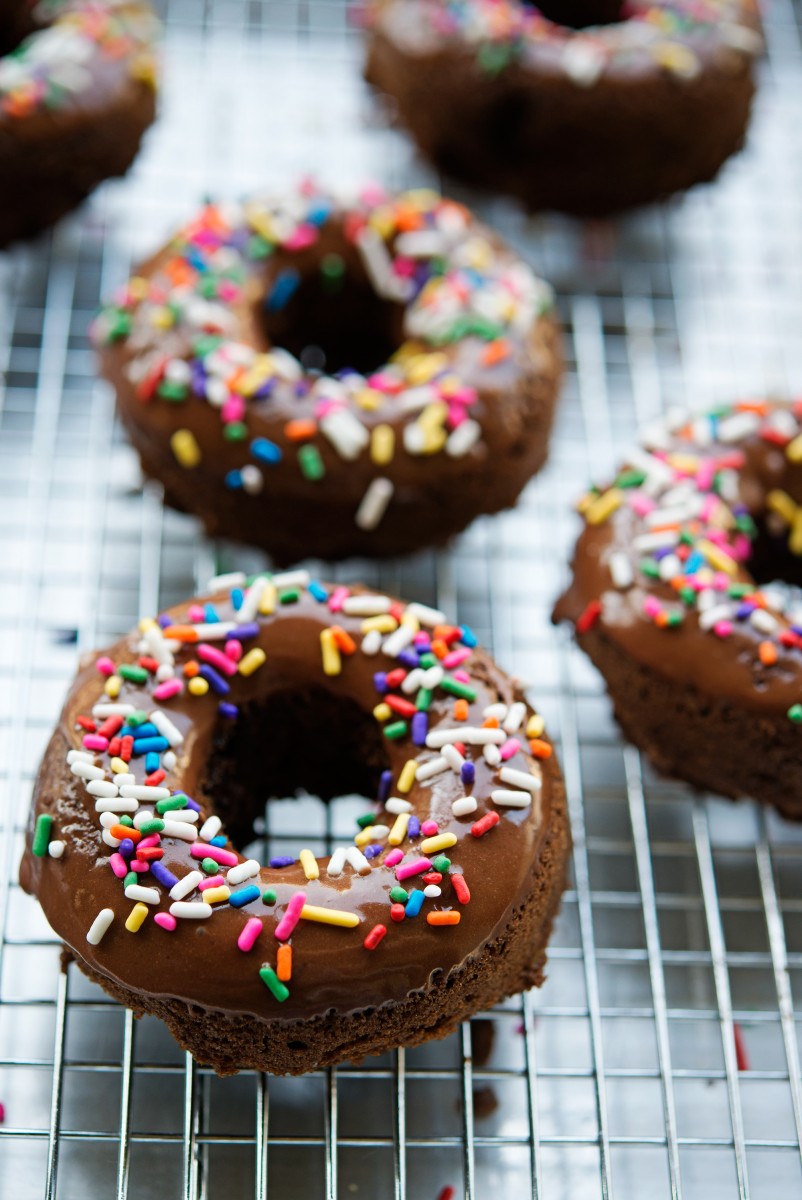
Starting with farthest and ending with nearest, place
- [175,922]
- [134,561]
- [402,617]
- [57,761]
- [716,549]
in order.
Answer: [134,561] → [716,549] → [402,617] → [57,761] → [175,922]

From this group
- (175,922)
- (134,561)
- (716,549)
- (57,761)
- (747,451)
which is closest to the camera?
(175,922)

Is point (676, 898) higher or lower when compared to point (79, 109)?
lower

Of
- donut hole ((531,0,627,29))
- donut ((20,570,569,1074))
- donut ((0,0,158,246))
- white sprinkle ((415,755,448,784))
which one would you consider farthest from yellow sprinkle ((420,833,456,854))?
donut hole ((531,0,627,29))

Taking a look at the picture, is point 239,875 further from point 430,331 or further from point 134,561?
point 430,331

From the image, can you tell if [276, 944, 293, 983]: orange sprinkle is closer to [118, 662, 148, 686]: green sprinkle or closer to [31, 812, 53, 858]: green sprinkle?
[31, 812, 53, 858]: green sprinkle

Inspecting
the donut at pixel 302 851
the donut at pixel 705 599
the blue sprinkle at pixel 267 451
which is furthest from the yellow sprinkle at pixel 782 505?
the blue sprinkle at pixel 267 451

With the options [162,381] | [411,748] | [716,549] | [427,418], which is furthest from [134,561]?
[716,549]
